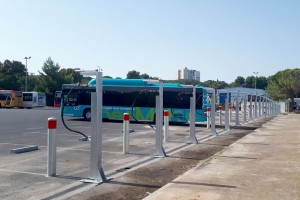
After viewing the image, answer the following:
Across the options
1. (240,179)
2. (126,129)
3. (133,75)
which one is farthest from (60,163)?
(133,75)

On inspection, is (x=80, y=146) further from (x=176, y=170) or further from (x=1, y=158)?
(x=176, y=170)

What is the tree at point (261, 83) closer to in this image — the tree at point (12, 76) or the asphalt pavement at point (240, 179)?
the tree at point (12, 76)

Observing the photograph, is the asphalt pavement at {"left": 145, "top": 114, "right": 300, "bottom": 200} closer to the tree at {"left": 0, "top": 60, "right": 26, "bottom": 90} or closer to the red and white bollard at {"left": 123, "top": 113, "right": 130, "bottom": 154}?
the red and white bollard at {"left": 123, "top": 113, "right": 130, "bottom": 154}

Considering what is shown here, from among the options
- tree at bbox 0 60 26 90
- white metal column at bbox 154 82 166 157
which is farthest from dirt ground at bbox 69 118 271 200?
tree at bbox 0 60 26 90

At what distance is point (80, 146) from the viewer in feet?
47.8

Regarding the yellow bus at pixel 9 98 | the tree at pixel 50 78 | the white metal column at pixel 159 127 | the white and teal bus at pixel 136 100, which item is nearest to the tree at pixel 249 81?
the tree at pixel 50 78

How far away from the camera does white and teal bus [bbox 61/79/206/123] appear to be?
89.8ft

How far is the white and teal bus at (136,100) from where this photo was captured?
89.8 feet

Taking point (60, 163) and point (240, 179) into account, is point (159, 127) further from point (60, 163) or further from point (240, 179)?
point (240, 179)

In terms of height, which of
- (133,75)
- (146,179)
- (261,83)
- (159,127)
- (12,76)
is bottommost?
(146,179)

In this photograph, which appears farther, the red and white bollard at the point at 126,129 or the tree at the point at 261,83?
the tree at the point at 261,83

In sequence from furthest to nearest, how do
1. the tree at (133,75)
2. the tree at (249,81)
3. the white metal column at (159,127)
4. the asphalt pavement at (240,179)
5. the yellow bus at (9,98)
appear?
the tree at (249,81) → the yellow bus at (9,98) → the tree at (133,75) → the white metal column at (159,127) → the asphalt pavement at (240,179)

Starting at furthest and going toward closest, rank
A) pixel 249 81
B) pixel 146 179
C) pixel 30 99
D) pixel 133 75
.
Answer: pixel 249 81 → pixel 30 99 → pixel 133 75 → pixel 146 179

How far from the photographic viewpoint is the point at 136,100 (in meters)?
27.9
